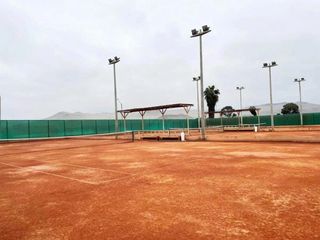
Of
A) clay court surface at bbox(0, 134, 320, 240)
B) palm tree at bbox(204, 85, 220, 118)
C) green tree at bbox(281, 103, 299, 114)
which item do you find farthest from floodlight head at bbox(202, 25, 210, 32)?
green tree at bbox(281, 103, 299, 114)

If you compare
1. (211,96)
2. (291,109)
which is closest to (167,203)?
(211,96)

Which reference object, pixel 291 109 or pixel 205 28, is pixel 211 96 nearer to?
pixel 291 109

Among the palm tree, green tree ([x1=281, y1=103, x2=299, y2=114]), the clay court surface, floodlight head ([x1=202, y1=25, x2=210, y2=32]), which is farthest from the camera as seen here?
green tree ([x1=281, y1=103, x2=299, y2=114])

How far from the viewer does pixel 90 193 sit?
291 inches

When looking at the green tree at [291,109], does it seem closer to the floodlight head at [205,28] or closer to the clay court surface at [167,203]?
the floodlight head at [205,28]

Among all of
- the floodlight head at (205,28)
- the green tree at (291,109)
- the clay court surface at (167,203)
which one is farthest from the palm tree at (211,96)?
the clay court surface at (167,203)

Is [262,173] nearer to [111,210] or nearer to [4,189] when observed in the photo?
[111,210]

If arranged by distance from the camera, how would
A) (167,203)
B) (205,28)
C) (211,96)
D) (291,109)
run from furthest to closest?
(291,109)
(211,96)
(205,28)
(167,203)

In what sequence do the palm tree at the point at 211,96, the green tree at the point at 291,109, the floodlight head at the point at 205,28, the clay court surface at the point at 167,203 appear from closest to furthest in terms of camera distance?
the clay court surface at the point at 167,203
the floodlight head at the point at 205,28
the palm tree at the point at 211,96
the green tree at the point at 291,109

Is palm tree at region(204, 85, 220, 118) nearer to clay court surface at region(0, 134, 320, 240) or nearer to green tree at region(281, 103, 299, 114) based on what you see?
green tree at region(281, 103, 299, 114)

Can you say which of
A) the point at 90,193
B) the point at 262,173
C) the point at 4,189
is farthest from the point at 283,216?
the point at 4,189

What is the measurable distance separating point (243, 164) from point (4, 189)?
7.98 metres

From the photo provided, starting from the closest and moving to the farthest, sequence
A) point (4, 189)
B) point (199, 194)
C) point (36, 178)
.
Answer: point (199, 194), point (4, 189), point (36, 178)

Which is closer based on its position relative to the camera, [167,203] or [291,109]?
[167,203]
